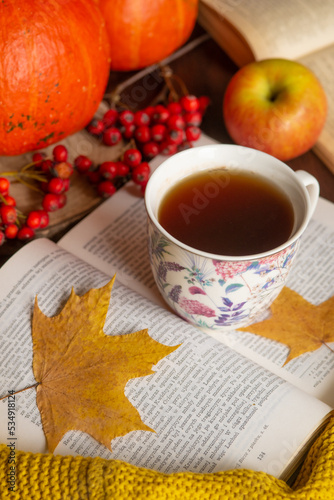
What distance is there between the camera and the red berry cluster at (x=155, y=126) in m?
1.02

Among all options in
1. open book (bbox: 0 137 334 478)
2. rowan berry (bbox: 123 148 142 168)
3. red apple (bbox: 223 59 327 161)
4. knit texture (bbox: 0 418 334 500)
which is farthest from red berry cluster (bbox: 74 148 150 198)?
knit texture (bbox: 0 418 334 500)

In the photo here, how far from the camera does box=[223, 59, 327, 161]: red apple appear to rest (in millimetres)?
973

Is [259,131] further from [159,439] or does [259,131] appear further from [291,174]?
[159,439]

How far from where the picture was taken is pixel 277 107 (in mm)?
978

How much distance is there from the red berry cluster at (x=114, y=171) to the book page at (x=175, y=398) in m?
0.22

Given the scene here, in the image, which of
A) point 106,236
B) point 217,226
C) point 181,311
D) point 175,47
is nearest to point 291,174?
point 217,226

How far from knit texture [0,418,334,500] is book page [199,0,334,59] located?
0.81m

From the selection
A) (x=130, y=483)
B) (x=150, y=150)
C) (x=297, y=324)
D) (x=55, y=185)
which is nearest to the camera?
(x=130, y=483)

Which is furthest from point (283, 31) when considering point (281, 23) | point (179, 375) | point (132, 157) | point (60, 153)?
point (179, 375)

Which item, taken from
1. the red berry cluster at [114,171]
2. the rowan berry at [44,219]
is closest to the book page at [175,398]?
the rowan berry at [44,219]

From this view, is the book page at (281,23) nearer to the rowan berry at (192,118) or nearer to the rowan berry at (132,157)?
the rowan berry at (192,118)

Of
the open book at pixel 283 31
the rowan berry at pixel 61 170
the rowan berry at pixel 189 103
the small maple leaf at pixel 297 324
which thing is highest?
the open book at pixel 283 31

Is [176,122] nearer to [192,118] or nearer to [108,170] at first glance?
[192,118]

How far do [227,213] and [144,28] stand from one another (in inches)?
20.7
